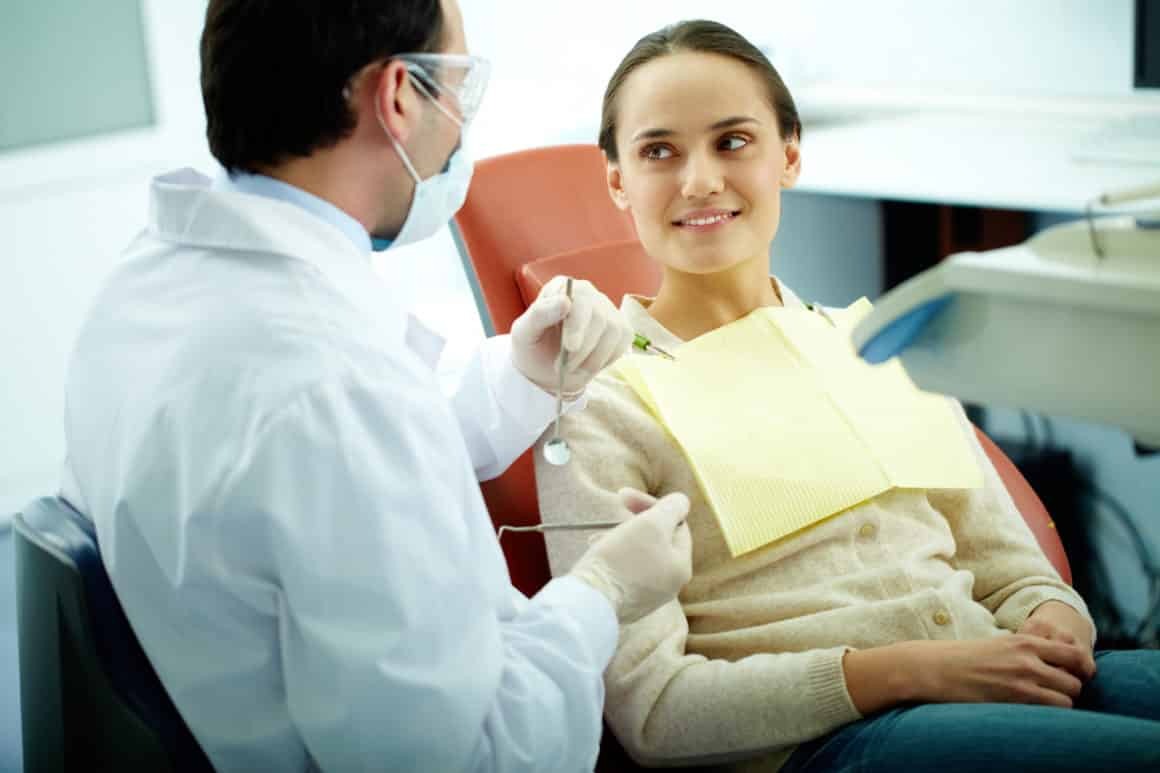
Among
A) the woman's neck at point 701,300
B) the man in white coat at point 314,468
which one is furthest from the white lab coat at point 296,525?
the woman's neck at point 701,300

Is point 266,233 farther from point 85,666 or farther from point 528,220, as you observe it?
point 528,220

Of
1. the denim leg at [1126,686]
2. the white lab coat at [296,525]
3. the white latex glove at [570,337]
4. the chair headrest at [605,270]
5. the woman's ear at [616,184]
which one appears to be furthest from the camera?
the chair headrest at [605,270]

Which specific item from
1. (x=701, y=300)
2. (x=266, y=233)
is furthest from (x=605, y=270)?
(x=266, y=233)

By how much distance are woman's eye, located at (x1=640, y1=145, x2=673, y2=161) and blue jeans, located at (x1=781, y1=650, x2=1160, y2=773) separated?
0.71 metres

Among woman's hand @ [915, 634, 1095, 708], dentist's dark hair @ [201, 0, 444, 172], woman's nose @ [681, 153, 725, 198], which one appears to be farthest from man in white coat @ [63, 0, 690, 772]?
woman's nose @ [681, 153, 725, 198]

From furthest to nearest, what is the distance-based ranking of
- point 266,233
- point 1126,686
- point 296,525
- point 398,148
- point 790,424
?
point 790,424, point 1126,686, point 398,148, point 266,233, point 296,525

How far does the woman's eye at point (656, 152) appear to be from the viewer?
1.64 m

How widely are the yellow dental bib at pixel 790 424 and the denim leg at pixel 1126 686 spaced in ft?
0.85

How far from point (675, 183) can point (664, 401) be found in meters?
0.28

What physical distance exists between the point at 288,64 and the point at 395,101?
101 mm

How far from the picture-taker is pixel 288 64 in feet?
3.72

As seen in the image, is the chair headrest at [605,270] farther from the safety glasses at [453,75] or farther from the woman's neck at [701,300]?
the safety glasses at [453,75]

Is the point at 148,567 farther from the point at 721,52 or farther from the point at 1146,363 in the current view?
the point at 721,52

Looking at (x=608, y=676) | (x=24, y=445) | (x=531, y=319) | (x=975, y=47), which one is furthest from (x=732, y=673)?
(x=24, y=445)
